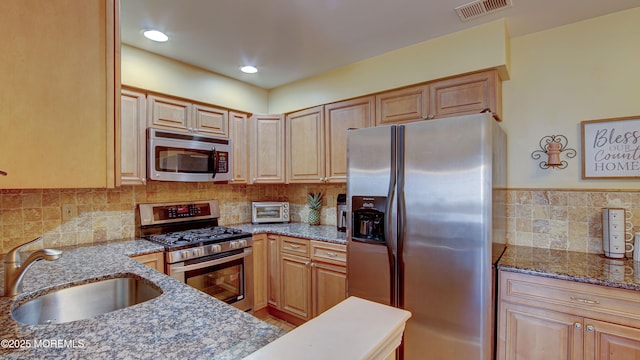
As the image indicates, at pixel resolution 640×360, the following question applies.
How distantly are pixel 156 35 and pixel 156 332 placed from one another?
221 cm

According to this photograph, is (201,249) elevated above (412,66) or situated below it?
below

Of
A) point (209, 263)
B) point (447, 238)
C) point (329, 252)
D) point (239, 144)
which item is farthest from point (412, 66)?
point (209, 263)

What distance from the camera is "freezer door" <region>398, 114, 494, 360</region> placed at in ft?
5.70

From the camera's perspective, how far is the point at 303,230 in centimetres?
305

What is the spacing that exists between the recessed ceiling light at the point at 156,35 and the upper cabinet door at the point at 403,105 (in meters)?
1.81

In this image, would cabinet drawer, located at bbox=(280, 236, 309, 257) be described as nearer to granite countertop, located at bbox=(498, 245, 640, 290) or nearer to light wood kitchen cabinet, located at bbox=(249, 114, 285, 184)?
light wood kitchen cabinet, located at bbox=(249, 114, 285, 184)

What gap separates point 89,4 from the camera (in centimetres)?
99

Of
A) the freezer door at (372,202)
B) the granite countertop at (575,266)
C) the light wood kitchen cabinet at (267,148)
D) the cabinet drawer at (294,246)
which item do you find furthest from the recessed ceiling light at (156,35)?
the granite countertop at (575,266)

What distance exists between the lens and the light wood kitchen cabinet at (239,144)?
3178 mm

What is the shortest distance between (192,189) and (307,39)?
189 centimetres

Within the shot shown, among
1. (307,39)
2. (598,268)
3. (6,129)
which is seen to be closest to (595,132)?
(598,268)

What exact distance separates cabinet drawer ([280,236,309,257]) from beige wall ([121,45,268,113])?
5.10 ft

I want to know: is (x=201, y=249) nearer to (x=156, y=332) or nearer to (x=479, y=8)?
(x=156, y=332)

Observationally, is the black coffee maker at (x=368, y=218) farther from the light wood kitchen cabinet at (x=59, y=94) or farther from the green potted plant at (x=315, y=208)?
the light wood kitchen cabinet at (x=59, y=94)
